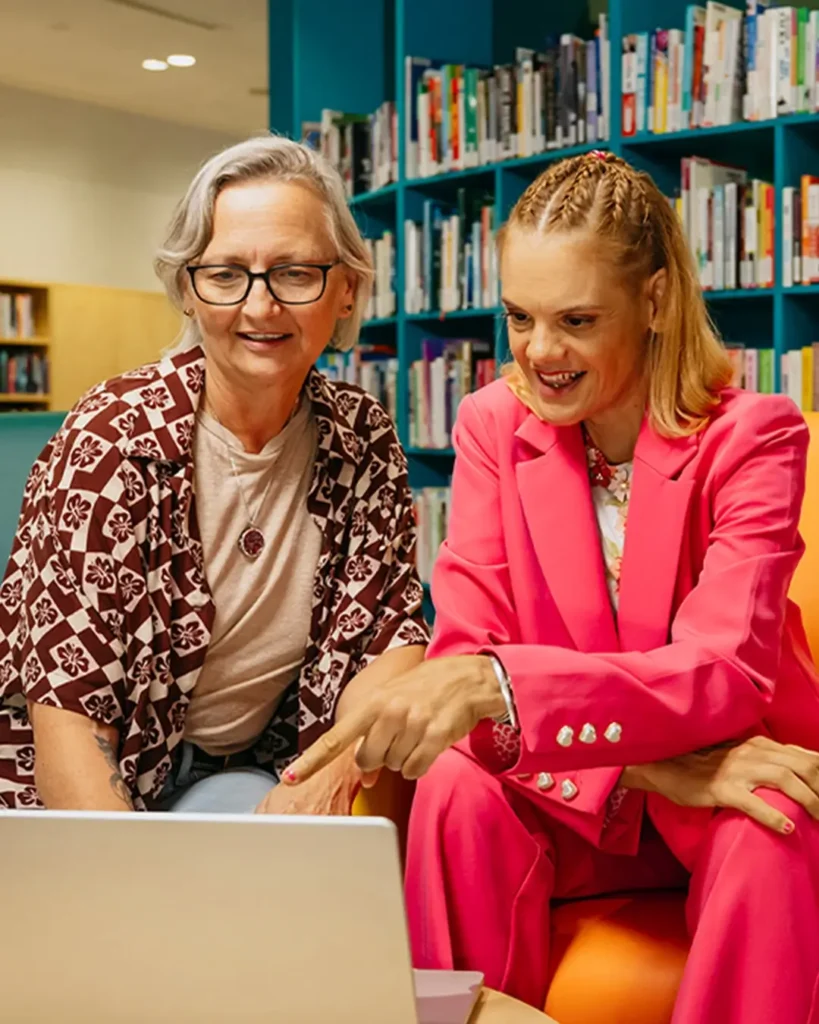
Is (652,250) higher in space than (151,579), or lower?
higher

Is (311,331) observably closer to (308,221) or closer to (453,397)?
(308,221)

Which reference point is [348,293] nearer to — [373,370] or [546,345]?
[546,345]

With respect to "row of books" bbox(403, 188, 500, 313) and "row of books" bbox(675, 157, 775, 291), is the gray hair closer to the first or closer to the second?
"row of books" bbox(675, 157, 775, 291)

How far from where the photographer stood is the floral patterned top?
156 centimetres

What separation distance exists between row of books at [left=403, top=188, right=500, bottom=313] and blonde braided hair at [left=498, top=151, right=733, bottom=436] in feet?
8.74

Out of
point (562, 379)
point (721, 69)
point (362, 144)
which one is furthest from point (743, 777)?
point (362, 144)

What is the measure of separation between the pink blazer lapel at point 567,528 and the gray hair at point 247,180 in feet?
1.35

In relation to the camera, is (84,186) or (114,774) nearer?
(114,774)

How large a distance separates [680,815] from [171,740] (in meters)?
0.66

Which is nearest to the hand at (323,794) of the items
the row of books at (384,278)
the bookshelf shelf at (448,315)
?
the bookshelf shelf at (448,315)

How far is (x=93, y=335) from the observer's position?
924 centimetres

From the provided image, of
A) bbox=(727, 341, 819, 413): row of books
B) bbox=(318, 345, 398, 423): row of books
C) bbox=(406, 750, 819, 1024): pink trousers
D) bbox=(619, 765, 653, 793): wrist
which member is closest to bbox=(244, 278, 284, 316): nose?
bbox=(406, 750, 819, 1024): pink trousers

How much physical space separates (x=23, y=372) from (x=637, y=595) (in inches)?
315

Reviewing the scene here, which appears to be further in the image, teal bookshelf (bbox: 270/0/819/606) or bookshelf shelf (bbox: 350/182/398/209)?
bookshelf shelf (bbox: 350/182/398/209)
